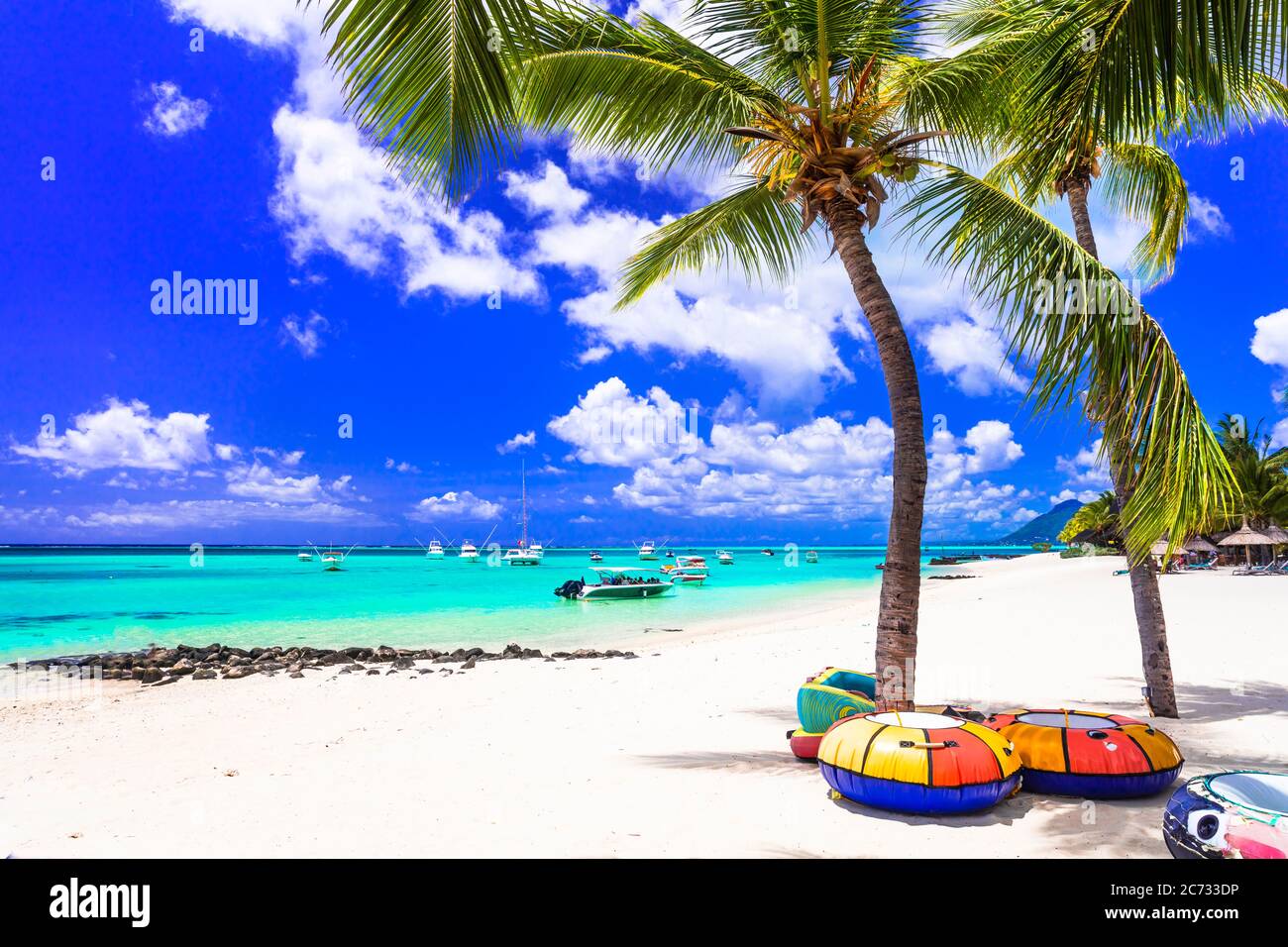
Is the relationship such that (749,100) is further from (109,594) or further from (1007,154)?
(109,594)

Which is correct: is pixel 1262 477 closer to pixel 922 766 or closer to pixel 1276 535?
pixel 1276 535

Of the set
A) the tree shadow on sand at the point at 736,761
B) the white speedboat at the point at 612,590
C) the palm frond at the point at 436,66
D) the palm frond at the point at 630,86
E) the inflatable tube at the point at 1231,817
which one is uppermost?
the palm frond at the point at 630,86

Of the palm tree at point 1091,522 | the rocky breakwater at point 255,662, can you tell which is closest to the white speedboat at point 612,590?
the rocky breakwater at point 255,662

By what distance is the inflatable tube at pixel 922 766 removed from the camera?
450cm

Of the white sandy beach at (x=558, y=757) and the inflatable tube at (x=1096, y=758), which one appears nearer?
the white sandy beach at (x=558, y=757)

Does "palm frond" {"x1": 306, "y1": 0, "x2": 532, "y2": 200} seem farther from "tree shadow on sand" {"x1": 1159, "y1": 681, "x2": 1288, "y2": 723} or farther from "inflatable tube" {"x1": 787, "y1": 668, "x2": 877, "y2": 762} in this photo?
"tree shadow on sand" {"x1": 1159, "y1": 681, "x2": 1288, "y2": 723}

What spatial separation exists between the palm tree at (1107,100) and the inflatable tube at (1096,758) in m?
1.39

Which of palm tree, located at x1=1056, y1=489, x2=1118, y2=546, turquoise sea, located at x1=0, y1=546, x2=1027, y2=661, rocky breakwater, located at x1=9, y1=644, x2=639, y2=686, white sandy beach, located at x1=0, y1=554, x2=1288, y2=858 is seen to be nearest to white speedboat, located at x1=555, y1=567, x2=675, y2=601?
turquoise sea, located at x1=0, y1=546, x2=1027, y2=661

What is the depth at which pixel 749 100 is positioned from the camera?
242 inches

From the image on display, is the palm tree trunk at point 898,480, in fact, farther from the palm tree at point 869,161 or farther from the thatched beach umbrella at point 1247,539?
the thatched beach umbrella at point 1247,539

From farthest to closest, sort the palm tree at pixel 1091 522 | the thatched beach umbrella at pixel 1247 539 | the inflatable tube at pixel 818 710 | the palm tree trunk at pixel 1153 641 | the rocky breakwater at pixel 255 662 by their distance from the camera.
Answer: the palm tree at pixel 1091 522 < the thatched beach umbrella at pixel 1247 539 < the rocky breakwater at pixel 255 662 < the palm tree trunk at pixel 1153 641 < the inflatable tube at pixel 818 710

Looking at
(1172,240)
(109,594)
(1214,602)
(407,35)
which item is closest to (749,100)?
(407,35)

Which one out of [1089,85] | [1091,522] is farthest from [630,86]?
[1091,522]

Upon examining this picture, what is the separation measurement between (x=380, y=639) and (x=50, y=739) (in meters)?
13.2
